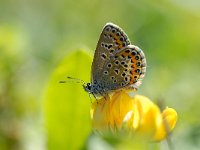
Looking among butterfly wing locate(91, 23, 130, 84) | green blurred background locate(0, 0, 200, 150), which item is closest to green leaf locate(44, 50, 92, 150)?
green blurred background locate(0, 0, 200, 150)

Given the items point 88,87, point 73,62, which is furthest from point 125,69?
point 73,62

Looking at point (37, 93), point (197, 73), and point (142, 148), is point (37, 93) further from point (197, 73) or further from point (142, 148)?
point (142, 148)

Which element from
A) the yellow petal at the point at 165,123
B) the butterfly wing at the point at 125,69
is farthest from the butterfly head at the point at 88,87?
the yellow petal at the point at 165,123

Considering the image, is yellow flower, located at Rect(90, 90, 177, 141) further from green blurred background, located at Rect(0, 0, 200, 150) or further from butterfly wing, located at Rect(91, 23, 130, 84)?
butterfly wing, located at Rect(91, 23, 130, 84)

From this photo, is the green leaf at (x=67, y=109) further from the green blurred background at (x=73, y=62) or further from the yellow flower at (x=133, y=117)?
the yellow flower at (x=133, y=117)

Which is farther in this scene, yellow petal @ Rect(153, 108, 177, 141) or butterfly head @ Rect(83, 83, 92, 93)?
butterfly head @ Rect(83, 83, 92, 93)

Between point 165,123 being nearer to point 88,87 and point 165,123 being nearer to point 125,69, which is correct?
point 88,87

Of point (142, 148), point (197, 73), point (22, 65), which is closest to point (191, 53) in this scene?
point (197, 73)
